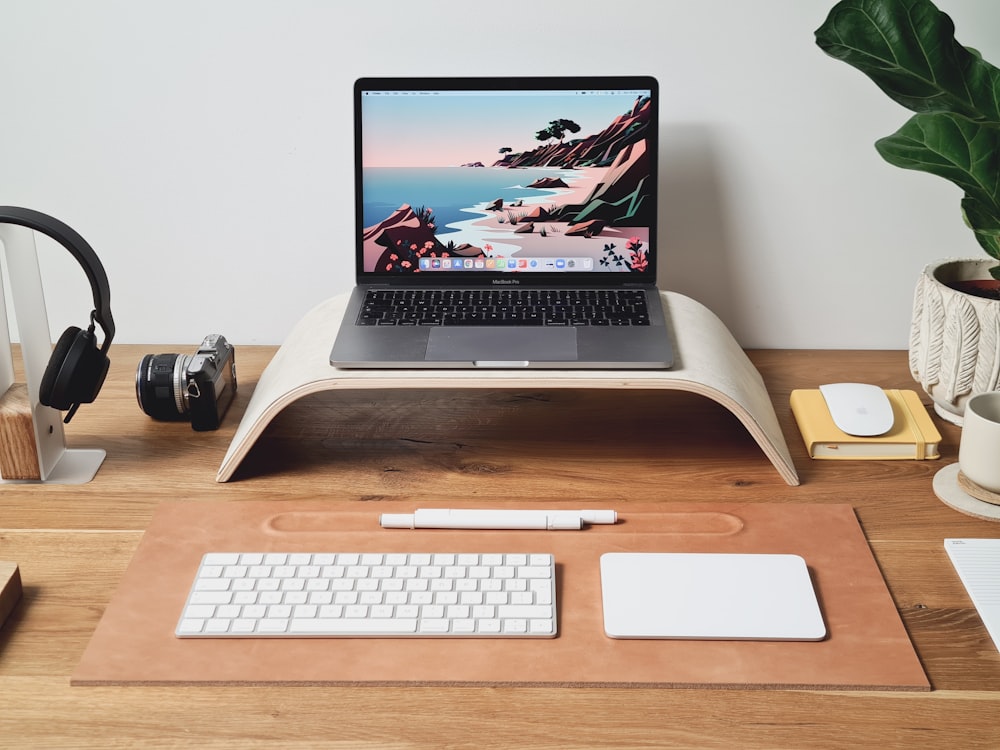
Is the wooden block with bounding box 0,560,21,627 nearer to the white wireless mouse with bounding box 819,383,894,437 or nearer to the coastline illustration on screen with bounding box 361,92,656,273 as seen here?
the coastline illustration on screen with bounding box 361,92,656,273

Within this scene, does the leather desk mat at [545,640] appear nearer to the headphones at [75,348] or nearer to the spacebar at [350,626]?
the spacebar at [350,626]

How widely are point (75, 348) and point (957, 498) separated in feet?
3.06

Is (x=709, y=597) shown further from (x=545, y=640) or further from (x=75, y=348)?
(x=75, y=348)

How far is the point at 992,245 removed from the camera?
1.06 metres

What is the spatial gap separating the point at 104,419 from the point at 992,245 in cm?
104

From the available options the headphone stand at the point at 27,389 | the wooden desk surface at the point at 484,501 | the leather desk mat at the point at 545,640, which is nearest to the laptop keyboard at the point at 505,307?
the wooden desk surface at the point at 484,501

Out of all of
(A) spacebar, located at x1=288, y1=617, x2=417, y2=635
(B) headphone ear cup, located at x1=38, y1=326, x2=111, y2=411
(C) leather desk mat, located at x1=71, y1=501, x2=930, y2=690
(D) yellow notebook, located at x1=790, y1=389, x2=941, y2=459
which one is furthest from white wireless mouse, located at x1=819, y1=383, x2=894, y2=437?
(B) headphone ear cup, located at x1=38, y1=326, x2=111, y2=411

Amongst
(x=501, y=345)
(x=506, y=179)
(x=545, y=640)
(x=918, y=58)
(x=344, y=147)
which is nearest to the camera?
(x=545, y=640)

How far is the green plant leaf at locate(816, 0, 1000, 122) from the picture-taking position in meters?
0.96

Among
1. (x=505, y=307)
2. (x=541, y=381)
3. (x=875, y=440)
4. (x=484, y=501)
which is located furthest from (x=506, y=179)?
(x=875, y=440)

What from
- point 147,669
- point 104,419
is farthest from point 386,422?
point 147,669

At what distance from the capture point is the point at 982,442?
0.97m

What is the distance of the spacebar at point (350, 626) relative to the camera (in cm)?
82

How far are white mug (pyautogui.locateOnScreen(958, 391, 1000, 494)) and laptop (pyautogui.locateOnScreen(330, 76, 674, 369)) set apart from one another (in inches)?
13.7
